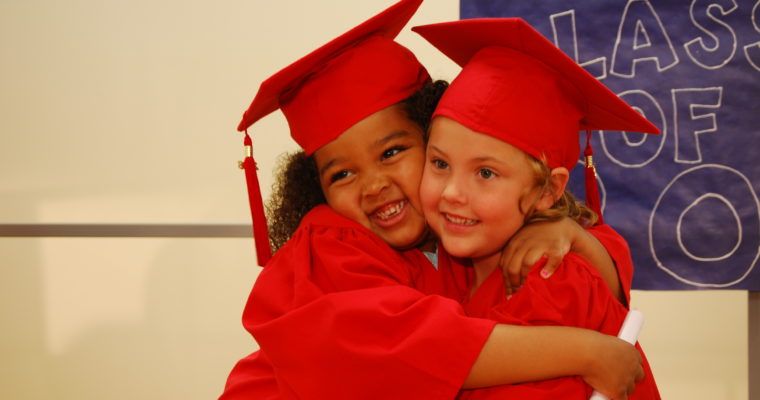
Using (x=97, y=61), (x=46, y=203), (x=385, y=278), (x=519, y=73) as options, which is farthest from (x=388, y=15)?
(x=46, y=203)

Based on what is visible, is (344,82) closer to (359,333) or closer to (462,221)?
(462,221)

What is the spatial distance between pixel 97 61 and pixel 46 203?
55cm

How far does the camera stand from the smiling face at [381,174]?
1.35 metres

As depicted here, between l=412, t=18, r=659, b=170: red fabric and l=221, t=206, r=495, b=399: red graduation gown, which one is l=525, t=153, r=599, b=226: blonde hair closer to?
l=412, t=18, r=659, b=170: red fabric

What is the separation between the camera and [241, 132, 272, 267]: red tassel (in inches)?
57.1

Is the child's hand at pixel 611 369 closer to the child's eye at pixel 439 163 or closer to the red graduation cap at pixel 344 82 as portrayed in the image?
the child's eye at pixel 439 163

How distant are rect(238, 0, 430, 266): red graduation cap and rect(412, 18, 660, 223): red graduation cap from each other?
0.46 feet

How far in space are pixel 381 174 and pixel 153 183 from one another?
1.33 m

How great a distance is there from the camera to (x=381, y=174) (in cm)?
136

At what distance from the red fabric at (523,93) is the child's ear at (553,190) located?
0.08 feet

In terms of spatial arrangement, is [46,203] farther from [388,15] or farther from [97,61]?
[388,15]

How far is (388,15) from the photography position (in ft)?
4.39

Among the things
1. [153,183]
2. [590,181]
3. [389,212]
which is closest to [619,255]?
[590,181]

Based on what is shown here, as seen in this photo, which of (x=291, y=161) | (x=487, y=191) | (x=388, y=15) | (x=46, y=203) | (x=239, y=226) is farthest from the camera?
(x=46, y=203)
